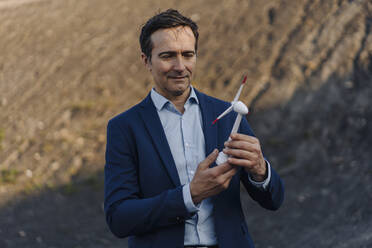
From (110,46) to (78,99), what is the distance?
253cm

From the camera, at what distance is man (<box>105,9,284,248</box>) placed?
173 cm

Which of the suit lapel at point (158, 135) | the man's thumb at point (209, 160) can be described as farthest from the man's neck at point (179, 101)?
the man's thumb at point (209, 160)

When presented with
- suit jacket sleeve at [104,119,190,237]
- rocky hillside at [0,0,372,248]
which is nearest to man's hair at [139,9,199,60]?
suit jacket sleeve at [104,119,190,237]

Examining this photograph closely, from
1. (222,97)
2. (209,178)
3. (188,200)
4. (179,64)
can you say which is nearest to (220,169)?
(209,178)

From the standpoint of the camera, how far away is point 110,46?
12062 millimetres

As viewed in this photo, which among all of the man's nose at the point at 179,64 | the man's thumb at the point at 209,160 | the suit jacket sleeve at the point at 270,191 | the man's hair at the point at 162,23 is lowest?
the suit jacket sleeve at the point at 270,191

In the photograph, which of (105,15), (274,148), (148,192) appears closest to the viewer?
(148,192)

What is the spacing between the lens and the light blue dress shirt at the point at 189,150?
1843 mm

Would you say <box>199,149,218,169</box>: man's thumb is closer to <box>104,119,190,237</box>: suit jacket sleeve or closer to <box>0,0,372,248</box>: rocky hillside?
<box>104,119,190,237</box>: suit jacket sleeve

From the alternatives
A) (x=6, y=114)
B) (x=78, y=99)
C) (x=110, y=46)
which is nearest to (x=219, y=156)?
(x=78, y=99)

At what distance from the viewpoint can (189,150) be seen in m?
1.94

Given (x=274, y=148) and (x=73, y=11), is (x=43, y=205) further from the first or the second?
(x=73, y=11)

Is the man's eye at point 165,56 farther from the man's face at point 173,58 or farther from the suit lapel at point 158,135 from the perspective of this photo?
the suit lapel at point 158,135

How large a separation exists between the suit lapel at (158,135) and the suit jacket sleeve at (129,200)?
0.30 ft
